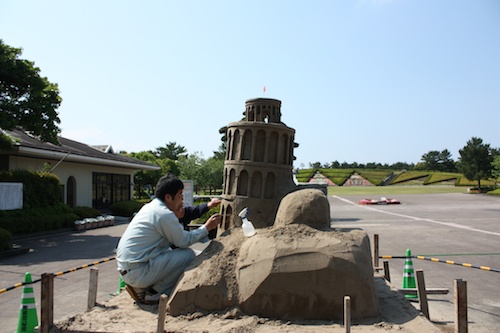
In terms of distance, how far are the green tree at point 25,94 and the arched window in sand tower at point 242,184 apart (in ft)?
33.5

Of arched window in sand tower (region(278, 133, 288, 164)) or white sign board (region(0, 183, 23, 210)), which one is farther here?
white sign board (region(0, 183, 23, 210))

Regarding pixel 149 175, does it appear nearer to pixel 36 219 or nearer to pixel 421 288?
pixel 36 219

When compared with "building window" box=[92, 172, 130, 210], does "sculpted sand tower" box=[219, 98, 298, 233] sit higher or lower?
higher

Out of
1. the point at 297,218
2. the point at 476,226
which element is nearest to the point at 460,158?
the point at 476,226

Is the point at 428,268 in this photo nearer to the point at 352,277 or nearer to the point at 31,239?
the point at 352,277

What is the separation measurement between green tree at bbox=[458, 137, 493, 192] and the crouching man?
183 feet

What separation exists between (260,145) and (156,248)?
3.54m

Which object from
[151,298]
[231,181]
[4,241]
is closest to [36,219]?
[4,241]

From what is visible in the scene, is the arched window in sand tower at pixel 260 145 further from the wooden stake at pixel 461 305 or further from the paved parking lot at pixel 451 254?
the wooden stake at pixel 461 305

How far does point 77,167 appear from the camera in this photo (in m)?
24.5

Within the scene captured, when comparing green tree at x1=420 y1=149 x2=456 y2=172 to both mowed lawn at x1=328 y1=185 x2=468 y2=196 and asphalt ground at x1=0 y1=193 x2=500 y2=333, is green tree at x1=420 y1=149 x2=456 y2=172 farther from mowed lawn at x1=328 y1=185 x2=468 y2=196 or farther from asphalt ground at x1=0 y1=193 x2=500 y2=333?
asphalt ground at x1=0 y1=193 x2=500 y2=333

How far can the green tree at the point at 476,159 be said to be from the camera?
52.7m

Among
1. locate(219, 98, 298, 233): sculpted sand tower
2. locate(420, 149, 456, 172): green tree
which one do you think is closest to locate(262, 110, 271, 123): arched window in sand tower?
locate(219, 98, 298, 233): sculpted sand tower

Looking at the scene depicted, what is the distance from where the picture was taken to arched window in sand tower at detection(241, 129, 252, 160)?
315 inches
